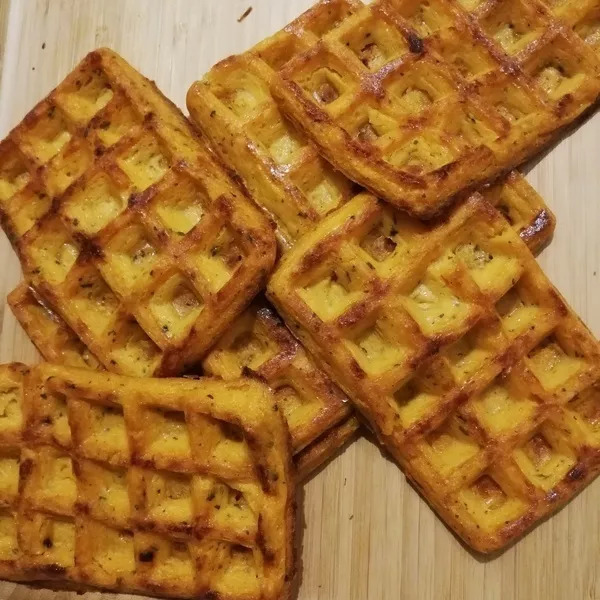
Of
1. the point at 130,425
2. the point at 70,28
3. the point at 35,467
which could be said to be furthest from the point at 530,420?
the point at 70,28

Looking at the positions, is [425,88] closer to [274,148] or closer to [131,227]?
[274,148]

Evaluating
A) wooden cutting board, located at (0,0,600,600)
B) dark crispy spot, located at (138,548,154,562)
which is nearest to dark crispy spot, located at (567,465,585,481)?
wooden cutting board, located at (0,0,600,600)

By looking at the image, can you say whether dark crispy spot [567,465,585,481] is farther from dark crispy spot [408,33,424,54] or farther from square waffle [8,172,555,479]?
dark crispy spot [408,33,424,54]

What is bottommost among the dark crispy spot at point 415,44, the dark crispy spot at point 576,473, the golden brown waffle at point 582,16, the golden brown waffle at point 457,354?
the dark crispy spot at point 576,473

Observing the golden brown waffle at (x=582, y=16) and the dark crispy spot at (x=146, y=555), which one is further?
the golden brown waffle at (x=582, y=16)

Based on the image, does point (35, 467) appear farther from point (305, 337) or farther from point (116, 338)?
point (305, 337)

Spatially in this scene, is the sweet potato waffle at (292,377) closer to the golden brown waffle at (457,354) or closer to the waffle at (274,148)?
the golden brown waffle at (457,354)

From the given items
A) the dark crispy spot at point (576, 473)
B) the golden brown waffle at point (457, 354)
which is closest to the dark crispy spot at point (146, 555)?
the golden brown waffle at point (457, 354)
